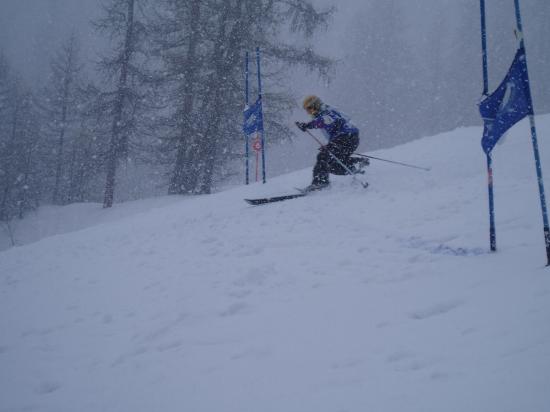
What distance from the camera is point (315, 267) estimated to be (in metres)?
4.50

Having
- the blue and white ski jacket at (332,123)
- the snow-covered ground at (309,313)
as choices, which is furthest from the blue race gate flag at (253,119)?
the snow-covered ground at (309,313)

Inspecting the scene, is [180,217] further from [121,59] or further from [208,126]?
[121,59]

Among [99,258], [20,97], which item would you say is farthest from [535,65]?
[20,97]

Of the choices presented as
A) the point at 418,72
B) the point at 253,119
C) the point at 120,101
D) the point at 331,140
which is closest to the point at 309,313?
the point at 331,140

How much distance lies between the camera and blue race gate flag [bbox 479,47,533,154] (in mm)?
3459

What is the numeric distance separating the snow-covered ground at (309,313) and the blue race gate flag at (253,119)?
11.1ft

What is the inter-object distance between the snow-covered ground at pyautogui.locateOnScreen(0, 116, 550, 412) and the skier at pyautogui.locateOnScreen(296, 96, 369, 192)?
3.84 feet

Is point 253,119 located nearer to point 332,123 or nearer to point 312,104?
point 312,104

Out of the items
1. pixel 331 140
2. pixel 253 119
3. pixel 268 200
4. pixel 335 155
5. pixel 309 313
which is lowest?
pixel 309 313

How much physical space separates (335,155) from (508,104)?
4.83 meters

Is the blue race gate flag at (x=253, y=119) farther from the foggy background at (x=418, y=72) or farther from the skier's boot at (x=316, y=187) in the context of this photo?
the foggy background at (x=418, y=72)

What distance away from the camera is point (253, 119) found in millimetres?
9969

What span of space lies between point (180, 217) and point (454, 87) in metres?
33.4

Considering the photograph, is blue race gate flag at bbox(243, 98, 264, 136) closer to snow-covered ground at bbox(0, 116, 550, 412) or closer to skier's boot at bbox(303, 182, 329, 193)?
skier's boot at bbox(303, 182, 329, 193)
